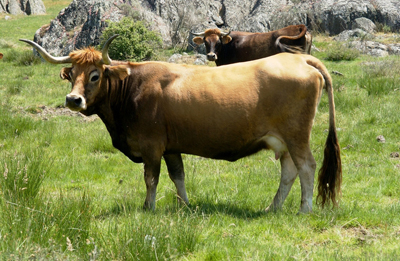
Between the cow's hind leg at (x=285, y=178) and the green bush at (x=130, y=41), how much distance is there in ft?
36.7

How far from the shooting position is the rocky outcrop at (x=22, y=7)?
5000 cm

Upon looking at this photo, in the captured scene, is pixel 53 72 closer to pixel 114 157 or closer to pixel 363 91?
pixel 114 157

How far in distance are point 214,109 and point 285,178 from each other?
132cm

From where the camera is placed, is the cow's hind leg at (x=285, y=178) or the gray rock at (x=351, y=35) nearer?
the cow's hind leg at (x=285, y=178)

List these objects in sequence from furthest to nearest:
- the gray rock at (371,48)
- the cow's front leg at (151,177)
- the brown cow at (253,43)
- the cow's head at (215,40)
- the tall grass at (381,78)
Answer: the gray rock at (371,48), the cow's head at (215,40), the brown cow at (253,43), the tall grass at (381,78), the cow's front leg at (151,177)

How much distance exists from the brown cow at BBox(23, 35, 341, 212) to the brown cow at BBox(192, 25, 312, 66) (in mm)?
6896

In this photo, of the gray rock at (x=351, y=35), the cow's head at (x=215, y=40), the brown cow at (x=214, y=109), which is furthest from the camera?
the gray rock at (x=351, y=35)

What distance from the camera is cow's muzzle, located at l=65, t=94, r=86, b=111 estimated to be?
5.62 m

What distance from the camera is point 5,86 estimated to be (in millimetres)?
13758

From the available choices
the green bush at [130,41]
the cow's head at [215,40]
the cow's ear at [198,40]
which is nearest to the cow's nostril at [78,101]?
the cow's head at [215,40]

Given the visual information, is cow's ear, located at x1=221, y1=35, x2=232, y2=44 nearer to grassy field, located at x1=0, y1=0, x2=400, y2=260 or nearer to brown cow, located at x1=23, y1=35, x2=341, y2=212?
grassy field, located at x1=0, y1=0, x2=400, y2=260

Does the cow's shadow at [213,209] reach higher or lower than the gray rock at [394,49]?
higher

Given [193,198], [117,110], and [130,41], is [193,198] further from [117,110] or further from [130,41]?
[130,41]

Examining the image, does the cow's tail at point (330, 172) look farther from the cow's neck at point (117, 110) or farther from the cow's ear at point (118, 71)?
the cow's ear at point (118, 71)
